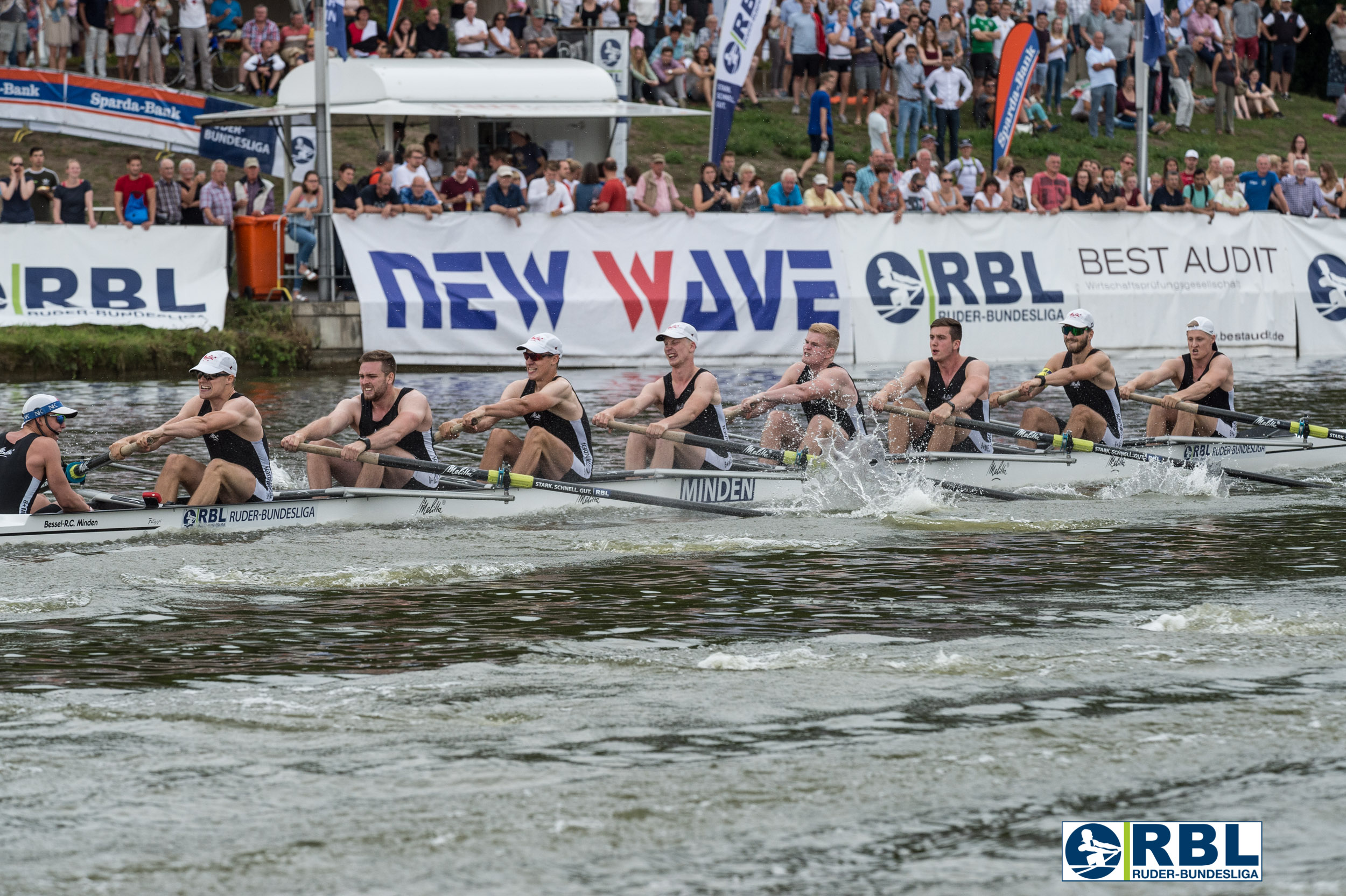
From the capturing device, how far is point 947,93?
27.3 metres

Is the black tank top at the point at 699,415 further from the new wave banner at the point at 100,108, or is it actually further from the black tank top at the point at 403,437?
the new wave banner at the point at 100,108

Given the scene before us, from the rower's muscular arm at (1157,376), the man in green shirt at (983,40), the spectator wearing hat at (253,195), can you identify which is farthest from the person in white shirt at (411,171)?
the man in green shirt at (983,40)

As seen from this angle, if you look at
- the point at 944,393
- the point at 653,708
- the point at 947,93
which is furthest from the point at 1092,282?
the point at 653,708

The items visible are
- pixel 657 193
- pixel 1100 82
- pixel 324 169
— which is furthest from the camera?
pixel 1100 82

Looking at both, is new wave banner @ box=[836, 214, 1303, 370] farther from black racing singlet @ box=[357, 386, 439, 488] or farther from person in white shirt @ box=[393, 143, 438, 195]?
black racing singlet @ box=[357, 386, 439, 488]

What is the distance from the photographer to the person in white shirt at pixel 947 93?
27250mm

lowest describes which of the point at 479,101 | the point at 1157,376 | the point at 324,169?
the point at 1157,376

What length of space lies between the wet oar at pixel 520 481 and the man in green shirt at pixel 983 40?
18825 millimetres

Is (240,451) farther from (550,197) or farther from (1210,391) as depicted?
(550,197)

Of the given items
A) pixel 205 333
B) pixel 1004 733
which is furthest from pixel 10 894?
pixel 205 333

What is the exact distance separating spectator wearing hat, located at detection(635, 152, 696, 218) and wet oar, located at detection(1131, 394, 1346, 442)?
8546 mm

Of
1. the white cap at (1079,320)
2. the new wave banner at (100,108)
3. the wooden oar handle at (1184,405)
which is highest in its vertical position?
the new wave banner at (100,108)

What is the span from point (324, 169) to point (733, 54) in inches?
218

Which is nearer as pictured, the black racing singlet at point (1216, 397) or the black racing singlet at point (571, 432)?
the black racing singlet at point (571, 432)
